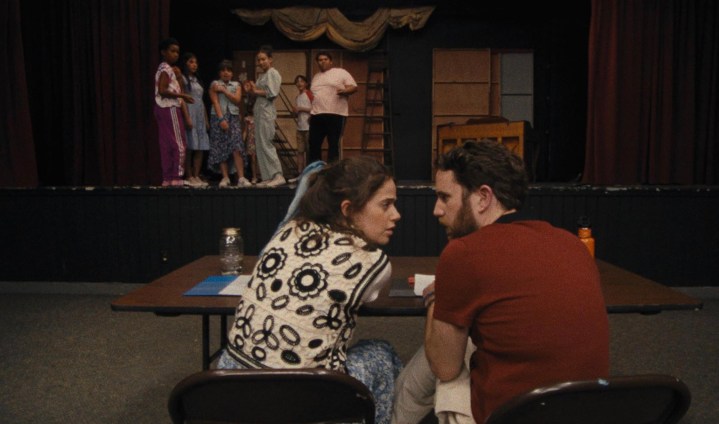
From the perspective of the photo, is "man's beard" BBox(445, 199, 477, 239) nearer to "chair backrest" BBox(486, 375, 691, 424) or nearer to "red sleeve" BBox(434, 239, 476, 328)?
"red sleeve" BBox(434, 239, 476, 328)

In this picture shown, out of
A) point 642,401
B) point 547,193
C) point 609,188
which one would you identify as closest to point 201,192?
point 547,193

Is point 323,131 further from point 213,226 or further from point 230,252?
point 230,252

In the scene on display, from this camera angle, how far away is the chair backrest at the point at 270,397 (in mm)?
980

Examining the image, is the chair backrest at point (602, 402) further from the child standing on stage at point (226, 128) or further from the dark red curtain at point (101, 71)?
the dark red curtain at point (101, 71)

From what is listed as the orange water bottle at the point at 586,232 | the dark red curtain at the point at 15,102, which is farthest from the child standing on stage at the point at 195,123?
the orange water bottle at the point at 586,232

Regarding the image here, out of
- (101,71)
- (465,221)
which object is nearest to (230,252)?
(465,221)

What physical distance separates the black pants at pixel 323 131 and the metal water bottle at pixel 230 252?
3.04 m

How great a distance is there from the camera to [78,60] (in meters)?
5.67

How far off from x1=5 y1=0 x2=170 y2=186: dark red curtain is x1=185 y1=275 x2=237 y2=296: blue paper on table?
4079mm

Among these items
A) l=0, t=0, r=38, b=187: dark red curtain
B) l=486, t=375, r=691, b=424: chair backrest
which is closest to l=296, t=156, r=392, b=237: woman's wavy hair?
l=486, t=375, r=691, b=424: chair backrest

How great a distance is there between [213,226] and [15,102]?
2312 millimetres

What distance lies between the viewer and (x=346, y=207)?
1442 mm

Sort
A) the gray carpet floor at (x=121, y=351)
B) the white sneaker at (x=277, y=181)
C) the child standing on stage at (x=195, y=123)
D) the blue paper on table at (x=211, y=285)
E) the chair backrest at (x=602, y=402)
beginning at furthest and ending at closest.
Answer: the child standing on stage at (x=195, y=123) → the white sneaker at (x=277, y=181) → the gray carpet floor at (x=121, y=351) → the blue paper on table at (x=211, y=285) → the chair backrest at (x=602, y=402)

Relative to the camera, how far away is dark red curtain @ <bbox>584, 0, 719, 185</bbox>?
18.6 ft
